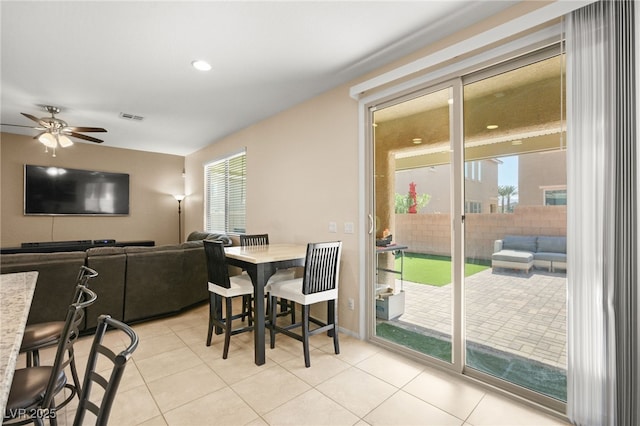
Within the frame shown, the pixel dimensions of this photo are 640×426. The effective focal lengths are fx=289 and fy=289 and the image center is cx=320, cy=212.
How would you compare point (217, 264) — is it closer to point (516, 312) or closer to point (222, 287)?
point (222, 287)

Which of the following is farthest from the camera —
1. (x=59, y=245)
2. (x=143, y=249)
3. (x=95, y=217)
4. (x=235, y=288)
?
(x=95, y=217)

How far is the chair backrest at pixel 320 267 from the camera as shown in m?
2.46

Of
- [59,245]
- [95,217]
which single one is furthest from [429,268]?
[95,217]

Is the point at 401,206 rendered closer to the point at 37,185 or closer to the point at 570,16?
the point at 570,16

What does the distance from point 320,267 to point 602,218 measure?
1.89 m

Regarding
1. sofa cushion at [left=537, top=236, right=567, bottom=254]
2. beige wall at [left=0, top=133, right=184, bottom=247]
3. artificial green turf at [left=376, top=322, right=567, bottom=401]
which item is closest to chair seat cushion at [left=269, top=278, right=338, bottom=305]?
artificial green turf at [left=376, top=322, right=567, bottom=401]

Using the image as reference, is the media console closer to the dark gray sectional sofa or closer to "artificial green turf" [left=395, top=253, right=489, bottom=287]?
the dark gray sectional sofa

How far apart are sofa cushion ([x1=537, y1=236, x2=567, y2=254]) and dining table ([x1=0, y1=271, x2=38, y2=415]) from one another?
2.60 m

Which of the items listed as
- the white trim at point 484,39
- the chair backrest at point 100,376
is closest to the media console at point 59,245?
the chair backrest at point 100,376

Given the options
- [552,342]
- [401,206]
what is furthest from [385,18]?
[552,342]

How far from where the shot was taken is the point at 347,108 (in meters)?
3.08

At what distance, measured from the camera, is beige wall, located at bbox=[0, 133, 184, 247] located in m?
4.91

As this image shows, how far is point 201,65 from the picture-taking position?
273 centimetres

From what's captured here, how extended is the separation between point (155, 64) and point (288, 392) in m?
3.07
